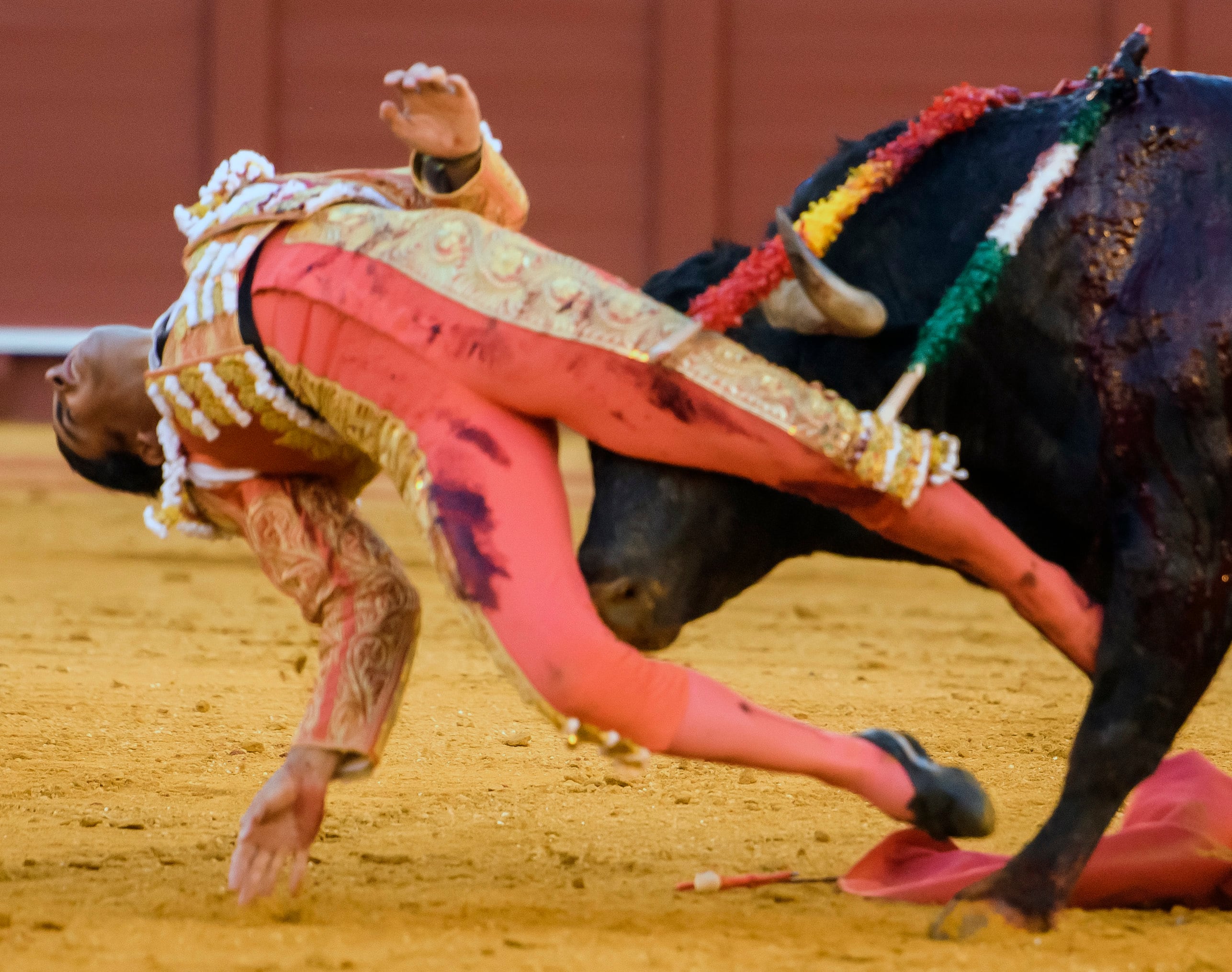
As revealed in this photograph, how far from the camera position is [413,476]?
1.99m

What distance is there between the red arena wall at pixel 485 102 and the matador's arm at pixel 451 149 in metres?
6.40

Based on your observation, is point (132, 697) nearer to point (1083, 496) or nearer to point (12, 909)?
point (12, 909)

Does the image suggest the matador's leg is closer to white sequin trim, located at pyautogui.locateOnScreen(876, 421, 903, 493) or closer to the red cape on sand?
white sequin trim, located at pyautogui.locateOnScreen(876, 421, 903, 493)

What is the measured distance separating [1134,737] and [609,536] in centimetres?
62

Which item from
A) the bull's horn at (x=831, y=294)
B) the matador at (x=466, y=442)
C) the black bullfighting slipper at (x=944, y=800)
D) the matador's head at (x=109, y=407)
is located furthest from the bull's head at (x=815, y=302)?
the matador's head at (x=109, y=407)

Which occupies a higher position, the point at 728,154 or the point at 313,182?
the point at 313,182

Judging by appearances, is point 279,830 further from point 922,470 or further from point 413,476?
point 922,470

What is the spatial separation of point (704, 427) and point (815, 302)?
20 cm

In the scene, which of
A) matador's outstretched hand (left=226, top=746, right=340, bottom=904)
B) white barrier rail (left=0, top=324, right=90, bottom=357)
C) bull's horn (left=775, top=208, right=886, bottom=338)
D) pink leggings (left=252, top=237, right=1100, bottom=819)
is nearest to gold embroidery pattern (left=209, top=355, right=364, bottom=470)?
pink leggings (left=252, top=237, right=1100, bottom=819)

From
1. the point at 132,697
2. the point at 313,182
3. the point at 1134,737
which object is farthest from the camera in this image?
the point at 132,697

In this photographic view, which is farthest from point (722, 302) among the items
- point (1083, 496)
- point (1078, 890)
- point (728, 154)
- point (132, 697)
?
point (728, 154)

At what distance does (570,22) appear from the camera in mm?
8734

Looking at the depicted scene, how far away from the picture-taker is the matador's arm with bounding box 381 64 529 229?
206 cm

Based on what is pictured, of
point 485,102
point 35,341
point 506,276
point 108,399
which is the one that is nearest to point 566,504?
point 506,276
